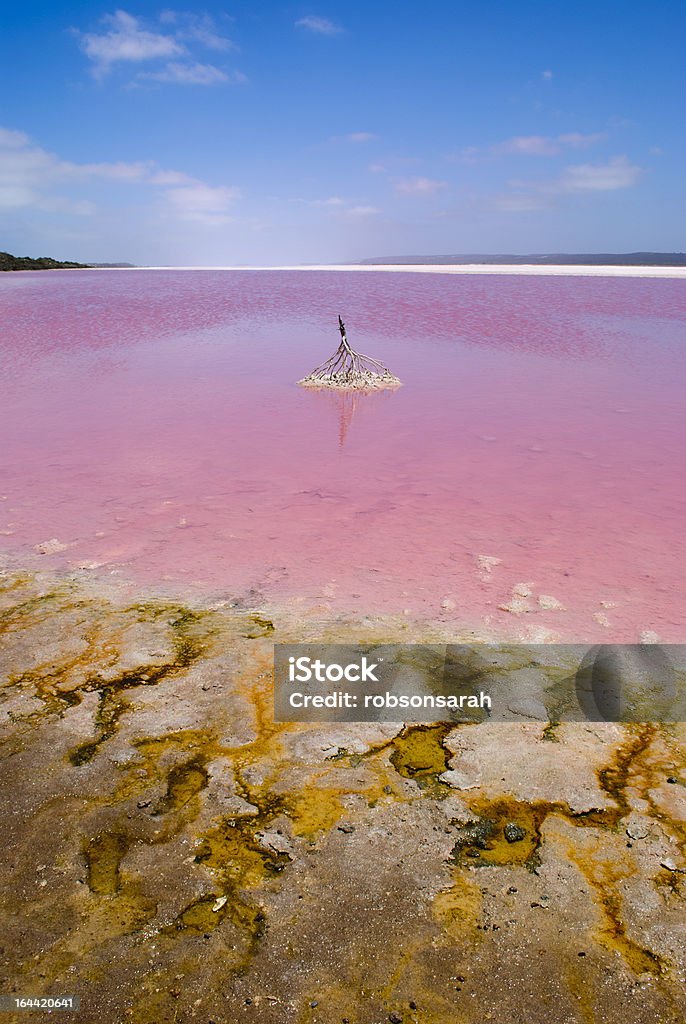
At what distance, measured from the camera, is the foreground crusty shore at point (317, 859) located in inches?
103

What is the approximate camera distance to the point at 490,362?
17.7 metres

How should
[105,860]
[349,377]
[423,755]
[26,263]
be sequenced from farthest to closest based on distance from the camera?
[26,263]
[349,377]
[423,755]
[105,860]

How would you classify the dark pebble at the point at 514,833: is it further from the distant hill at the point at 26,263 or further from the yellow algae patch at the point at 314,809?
the distant hill at the point at 26,263

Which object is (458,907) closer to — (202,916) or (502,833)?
(502,833)

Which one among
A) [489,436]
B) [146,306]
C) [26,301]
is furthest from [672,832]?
[26,301]

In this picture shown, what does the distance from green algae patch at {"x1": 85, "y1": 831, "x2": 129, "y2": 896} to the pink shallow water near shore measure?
8.69ft

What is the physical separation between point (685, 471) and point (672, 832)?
22.4 feet

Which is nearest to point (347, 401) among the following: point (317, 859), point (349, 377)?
point (349, 377)

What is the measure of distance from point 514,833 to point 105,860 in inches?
85.4

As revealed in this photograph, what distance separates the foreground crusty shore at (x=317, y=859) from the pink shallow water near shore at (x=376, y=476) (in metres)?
1.55

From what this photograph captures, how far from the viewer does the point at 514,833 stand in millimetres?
3352

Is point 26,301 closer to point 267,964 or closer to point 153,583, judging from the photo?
point 153,583

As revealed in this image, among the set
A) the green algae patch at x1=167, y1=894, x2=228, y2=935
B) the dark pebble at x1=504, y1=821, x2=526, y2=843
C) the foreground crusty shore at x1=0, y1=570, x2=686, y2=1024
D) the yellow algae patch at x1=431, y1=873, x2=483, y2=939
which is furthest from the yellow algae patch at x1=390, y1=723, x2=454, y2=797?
the green algae patch at x1=167, y1=894, x2=228, y2=935

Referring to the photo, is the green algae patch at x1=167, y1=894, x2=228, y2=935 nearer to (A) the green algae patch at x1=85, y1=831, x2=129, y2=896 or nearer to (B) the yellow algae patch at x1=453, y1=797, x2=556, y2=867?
(A) the green algae patch at x1=85, y1=831, x2=129, y2=896
